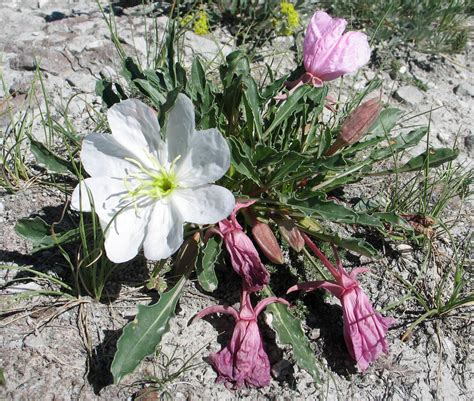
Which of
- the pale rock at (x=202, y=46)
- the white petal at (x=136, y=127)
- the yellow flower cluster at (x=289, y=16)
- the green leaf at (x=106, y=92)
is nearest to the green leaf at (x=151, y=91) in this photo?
the green leaf at (x=106, y=92)

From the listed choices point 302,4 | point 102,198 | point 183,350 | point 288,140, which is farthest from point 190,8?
point 183,350

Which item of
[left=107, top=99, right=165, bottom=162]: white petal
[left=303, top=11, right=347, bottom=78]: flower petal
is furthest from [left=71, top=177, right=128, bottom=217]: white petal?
[left=303, top=11, right=347, bottom=78]: flower petal

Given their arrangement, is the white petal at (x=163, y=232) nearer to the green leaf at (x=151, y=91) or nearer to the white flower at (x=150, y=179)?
the white flower at (x=150, y=179)

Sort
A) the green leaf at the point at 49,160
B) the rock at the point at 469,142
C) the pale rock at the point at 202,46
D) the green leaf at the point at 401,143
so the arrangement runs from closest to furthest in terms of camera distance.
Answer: the green leaf at the point at 49,160
the green leaf at the point at 401,143
the rock at the point at 469,142
the pale rock at the point at 202,46

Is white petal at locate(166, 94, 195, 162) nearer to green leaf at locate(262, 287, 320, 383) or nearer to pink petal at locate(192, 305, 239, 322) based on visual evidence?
pink petal at locate(192, 305, 239, 322)

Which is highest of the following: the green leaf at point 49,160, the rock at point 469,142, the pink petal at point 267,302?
the rock at point 469,142

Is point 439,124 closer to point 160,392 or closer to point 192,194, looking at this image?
point 192,194

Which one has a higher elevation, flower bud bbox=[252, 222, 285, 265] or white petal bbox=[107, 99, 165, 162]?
white petal bbox=[107, 99, 165, 162]
